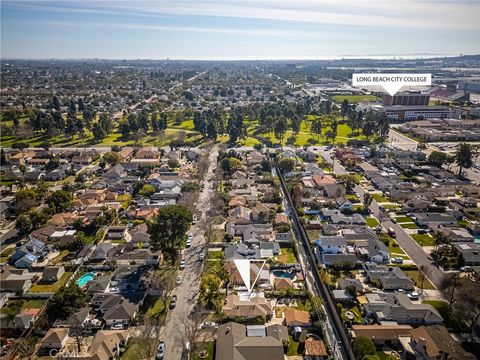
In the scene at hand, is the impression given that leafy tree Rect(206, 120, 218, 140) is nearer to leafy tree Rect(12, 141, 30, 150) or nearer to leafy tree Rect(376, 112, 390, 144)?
leafy tree Rect(376, 112, 390, 144)

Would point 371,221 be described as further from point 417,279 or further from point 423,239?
point 417,279

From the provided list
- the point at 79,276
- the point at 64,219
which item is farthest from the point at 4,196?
the point at 79,276

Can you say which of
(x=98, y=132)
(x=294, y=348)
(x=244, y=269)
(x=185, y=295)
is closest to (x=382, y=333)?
(x=294, y=348)

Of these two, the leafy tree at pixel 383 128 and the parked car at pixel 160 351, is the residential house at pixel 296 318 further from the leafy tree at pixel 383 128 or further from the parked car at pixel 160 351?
the leafy tree at pixel 383 128

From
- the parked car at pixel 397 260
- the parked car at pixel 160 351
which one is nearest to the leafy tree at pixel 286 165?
the parked car at pixel 397 260

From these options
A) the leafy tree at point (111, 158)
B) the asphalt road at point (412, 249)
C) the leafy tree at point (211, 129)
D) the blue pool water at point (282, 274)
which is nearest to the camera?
the blue pool water at point (282, 274)

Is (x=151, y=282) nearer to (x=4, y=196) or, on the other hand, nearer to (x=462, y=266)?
(x=462, y=266)
